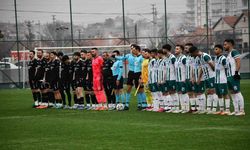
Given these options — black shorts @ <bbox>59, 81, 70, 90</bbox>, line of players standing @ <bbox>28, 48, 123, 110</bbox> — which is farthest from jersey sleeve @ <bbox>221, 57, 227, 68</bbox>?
black shorts @ <bbox>59, 81, 70, 90</bbox>

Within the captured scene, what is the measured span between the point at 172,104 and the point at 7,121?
498 centimetres

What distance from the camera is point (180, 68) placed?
20.1m

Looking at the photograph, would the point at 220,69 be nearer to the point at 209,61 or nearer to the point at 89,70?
the point at 209,61

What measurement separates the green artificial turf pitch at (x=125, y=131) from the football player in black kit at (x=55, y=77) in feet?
12.6

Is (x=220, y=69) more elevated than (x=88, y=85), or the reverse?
(x=220, y=69)

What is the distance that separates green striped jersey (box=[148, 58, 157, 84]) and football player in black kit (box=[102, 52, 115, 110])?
1727 mm

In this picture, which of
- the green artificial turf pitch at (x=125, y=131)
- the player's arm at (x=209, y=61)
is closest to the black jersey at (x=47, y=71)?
the green artificial turf pitch at (x=125, y=131)

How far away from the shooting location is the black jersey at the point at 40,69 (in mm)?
24891

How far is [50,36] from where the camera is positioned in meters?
44.4

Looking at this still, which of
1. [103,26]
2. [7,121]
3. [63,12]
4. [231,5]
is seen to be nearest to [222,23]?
[231,5]

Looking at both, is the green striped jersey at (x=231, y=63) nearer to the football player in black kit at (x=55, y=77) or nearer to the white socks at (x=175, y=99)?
the white socks at (x=175, y=99)

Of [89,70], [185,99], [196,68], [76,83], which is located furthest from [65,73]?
[196,68]

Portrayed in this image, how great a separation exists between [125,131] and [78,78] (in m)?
9.11

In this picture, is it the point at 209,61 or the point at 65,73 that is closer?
the point at 209,61
